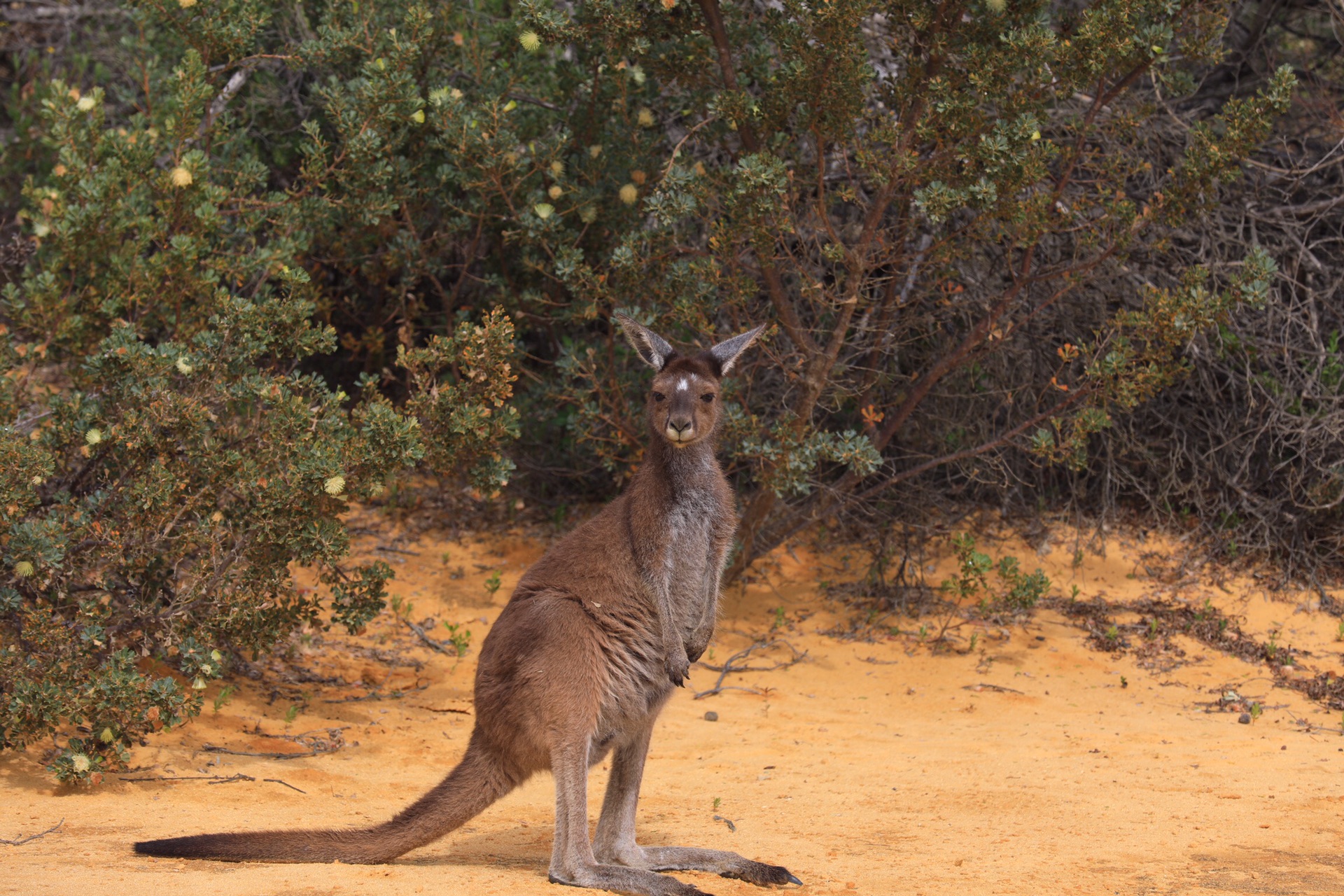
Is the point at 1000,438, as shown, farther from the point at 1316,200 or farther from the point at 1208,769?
the point at 1316,200

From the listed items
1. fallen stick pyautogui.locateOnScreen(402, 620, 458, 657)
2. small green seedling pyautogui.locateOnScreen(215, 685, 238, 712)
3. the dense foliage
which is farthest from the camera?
fallen stick pyautogui.locateOnScreen(402, 620, 458, 657)

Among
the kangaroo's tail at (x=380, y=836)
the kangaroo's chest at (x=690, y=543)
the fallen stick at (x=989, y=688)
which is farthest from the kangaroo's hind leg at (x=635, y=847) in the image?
the fallen stick at (x=989, y=688)

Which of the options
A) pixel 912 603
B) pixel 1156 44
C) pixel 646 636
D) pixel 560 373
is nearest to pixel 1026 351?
pixel 912 603

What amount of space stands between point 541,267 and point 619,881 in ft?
14.1

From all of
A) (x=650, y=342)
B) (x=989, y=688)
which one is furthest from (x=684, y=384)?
(x=989, y=688)

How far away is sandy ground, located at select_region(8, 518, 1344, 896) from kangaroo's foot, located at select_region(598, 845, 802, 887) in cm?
5

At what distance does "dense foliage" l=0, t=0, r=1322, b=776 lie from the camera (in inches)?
238

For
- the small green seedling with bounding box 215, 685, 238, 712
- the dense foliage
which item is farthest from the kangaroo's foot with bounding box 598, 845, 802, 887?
the small green seedling with bounding box 215, 685, 238, 712

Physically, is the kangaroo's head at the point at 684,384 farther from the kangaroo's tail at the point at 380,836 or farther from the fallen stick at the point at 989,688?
the fallen stick at the point at 989,688

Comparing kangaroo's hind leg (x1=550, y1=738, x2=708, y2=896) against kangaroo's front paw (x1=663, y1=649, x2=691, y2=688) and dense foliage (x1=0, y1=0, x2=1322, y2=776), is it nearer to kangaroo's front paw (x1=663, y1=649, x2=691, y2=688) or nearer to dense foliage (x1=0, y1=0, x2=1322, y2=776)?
kangaroo's front paw (x1=663, y1=649, x2=691, y2=688)

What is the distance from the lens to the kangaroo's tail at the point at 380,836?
4.36m

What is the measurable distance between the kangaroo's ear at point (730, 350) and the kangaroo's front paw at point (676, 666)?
1233 mm

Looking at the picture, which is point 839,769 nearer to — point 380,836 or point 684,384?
point 684,384

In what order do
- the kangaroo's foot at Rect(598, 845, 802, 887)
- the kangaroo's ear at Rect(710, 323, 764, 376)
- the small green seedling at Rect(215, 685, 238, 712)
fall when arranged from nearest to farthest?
the kangaroo's foot at Rect(598, 845, 802, 887), the kangaroo's ear at Rect(710, 323, 764, 376), the small green seedling at Rect(215, 685, 238, 712)
